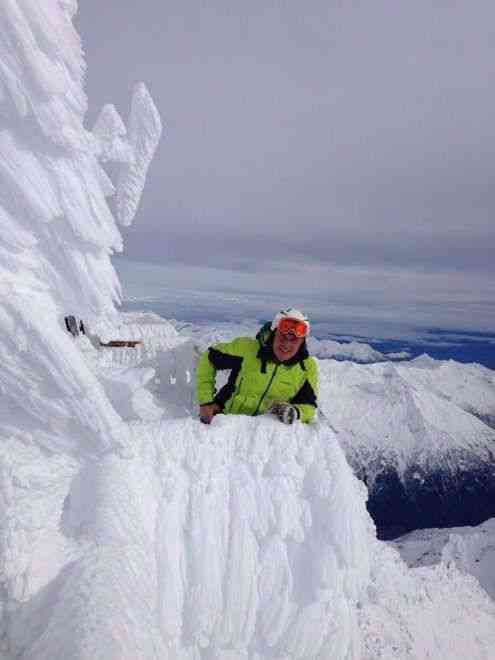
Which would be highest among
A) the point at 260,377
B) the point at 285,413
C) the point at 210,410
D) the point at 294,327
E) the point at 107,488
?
the point at 294,327

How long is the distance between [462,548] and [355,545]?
71.4 meters

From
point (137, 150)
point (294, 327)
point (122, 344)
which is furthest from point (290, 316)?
point (122, 344)

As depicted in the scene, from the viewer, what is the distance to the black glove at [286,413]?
708cm

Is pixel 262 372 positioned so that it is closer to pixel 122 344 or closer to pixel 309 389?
pixel 309 389

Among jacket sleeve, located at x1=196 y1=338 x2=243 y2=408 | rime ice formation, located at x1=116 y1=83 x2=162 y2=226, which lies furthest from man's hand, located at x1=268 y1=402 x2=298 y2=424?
rime ice formation, located at x1=116 y1=83 x2=162 y2=226

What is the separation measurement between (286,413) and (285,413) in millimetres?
14

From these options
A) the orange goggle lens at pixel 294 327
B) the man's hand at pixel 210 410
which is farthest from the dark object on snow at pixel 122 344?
the orange goggle lens at pixel 294 327

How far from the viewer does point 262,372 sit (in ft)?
27.4

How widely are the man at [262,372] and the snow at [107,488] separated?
1245 millimetres

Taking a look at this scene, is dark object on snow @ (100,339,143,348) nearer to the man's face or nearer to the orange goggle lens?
the man's face

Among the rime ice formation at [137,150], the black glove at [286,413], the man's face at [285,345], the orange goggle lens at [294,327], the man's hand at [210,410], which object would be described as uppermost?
the rime ice formation at [137,150]

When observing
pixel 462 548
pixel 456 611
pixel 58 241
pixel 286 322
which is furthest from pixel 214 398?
pixel 462 548

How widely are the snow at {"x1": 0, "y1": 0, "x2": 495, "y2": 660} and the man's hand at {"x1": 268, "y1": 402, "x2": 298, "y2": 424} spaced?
0.51ft

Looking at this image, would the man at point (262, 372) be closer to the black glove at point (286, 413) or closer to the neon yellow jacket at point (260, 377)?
the neon yellow jacket at point (260, 377)
